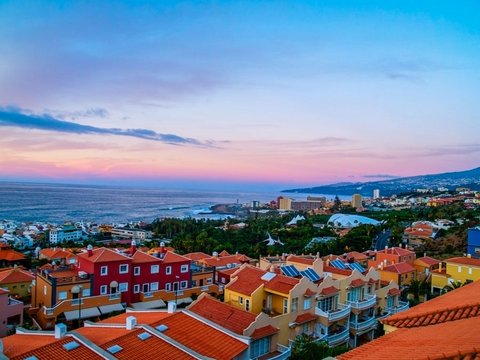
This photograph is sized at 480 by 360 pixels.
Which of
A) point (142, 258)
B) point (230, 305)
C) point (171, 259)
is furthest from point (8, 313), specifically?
point (230, 305)

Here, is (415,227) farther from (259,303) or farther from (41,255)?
(41,255)

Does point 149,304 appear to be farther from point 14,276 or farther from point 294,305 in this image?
point 14,276

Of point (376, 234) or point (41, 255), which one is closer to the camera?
point (41, 255)

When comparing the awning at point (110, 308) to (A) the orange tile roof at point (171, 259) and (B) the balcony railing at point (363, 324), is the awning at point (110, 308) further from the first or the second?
(B) the balcony railing at point (363, 324)

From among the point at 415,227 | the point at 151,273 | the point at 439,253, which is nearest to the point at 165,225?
the point at 415,227

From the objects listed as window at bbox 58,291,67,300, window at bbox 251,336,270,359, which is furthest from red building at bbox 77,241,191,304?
window at bbox 251,336,270,359

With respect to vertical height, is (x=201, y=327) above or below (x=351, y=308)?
above
